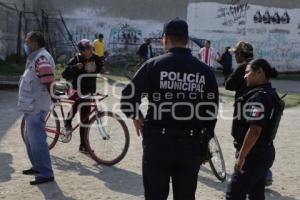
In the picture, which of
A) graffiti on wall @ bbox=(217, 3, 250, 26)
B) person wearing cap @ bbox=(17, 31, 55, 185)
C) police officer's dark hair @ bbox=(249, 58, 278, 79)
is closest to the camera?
police officer's dark hair @ bbox=(249, 58, 278, 79)

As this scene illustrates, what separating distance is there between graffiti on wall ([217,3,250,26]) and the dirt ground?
1910 centimetres

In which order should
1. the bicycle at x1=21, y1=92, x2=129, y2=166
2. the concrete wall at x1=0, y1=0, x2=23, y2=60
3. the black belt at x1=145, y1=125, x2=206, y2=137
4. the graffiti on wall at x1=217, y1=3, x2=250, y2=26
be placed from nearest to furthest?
the black belt at x1=145, y1=125, x2=206, y2=137
the bicycle at x1=21, y1=92, x2=129, y2=166
the concrete wall at x1=0, y1=0, x2=23, y2=60
the graffiti on wall at x1=217, y1=3, x2=250, y2=26

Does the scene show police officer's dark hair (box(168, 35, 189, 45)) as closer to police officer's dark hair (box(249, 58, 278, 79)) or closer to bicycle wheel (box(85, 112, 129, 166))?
police officer's dark hair (box(249, 58, 278, 79))

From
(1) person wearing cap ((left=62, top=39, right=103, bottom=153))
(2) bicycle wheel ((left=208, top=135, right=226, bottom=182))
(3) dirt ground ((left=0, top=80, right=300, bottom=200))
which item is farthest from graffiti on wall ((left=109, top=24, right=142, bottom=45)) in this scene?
(2) bicycle wheel ((left=208, top=135, right=226, bottom=182))

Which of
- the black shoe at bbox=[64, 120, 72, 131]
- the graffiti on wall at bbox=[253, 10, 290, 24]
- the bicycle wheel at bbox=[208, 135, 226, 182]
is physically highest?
the graffiti on wall at bbox=[253, 10, 290, 24]

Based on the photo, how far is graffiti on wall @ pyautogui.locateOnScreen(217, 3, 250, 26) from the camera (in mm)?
27734

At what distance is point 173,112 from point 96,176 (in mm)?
3109

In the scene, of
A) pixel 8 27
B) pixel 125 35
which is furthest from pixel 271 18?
pixel 8 27

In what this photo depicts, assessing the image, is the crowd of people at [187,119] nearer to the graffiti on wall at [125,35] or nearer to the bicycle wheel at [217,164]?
the bicycle wheel at [217,164]

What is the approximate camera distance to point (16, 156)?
7.49m

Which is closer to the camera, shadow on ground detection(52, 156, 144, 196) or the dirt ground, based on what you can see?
the dirt ground

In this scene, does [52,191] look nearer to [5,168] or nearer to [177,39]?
[5,168]

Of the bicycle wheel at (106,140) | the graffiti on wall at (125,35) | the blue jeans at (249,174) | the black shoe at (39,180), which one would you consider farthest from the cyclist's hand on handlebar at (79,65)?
the graffiti on wall at (125,35)

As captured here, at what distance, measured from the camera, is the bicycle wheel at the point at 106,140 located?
719cm
